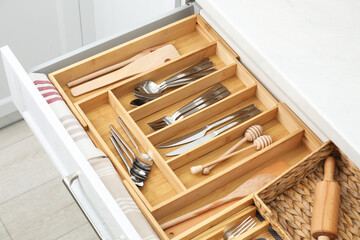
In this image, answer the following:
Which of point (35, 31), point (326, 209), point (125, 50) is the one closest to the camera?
point (326, 209)

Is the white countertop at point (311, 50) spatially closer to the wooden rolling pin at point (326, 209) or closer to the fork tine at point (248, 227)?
the wooden rolling pin at point (326, 209)

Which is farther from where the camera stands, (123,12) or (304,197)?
(123,12)

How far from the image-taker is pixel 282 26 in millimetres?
1155

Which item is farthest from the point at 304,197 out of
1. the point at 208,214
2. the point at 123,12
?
the point at 123,12

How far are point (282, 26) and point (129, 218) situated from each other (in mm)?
523

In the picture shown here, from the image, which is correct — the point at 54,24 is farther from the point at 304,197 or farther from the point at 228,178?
the point at 304,197

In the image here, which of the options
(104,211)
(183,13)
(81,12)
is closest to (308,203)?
(104,211)

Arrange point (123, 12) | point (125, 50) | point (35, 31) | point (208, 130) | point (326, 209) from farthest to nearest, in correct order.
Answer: point (35, 31) → point (123, 12) → point (125, 50) → point (208, 130) → point (326, 209)

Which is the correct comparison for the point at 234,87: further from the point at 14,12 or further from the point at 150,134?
the point at 14,12

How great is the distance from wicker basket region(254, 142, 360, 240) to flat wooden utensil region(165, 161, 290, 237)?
0.15 ft

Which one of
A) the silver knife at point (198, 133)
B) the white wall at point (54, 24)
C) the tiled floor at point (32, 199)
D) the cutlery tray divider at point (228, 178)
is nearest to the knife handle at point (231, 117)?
the silver knife at point (198, 133)

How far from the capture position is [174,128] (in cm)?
128

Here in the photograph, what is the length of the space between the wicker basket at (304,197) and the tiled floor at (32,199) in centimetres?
108

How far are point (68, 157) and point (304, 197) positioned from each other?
1.71 feet
